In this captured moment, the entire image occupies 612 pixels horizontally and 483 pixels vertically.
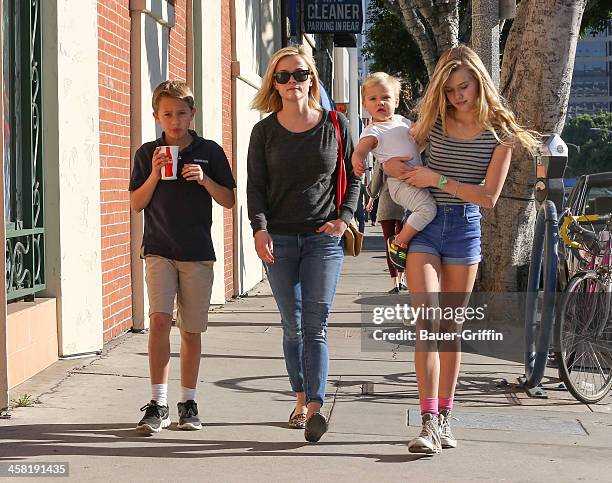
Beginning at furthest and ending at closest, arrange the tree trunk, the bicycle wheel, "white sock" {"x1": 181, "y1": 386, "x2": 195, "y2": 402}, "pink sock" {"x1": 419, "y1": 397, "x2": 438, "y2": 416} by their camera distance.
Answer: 1. the tree trunk
2. the bicycle wheel
3. "white sock" {"x1": 181, "y1": 386, "x2": 195, "y2": 402}
4. "pink sock" {"x1": 419, "y1": 397, "x2": 438, "y2": 416}

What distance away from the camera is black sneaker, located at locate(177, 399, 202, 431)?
6660 millimetres

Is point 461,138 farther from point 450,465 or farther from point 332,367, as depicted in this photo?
point 332,367

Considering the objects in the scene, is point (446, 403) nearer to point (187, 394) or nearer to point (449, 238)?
point (449, 238)

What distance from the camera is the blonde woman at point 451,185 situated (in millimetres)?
6277

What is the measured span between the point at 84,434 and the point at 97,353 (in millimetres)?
2776

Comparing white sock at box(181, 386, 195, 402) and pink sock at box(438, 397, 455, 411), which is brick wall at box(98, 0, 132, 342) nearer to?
white sock at box(181, 386, 195, 402)

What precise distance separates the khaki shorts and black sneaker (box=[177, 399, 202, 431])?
0.39 metres

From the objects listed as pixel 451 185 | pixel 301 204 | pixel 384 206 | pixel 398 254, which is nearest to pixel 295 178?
pixel 301 204

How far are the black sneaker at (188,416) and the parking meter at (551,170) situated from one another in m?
2.75

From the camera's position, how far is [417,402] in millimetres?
7832

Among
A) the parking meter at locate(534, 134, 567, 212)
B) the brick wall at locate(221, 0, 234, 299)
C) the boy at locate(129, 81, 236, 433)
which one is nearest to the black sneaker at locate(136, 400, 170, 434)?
the boy at locate(129, 81, 236, 433)

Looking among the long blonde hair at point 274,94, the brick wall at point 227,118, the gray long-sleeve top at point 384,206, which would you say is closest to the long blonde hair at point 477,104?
the long blonde hair at point 274,94

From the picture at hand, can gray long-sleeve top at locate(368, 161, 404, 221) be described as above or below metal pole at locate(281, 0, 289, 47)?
below

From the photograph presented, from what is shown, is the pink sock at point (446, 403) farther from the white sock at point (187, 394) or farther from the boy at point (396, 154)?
the white sock at point (187, 394)
